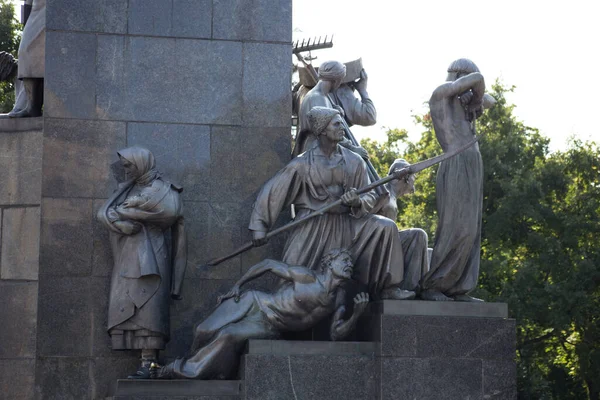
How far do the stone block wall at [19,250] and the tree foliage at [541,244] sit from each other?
659 inches

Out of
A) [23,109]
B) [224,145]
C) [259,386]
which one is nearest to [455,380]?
[259,386]


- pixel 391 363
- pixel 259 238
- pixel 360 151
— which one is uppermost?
pixel 360 151

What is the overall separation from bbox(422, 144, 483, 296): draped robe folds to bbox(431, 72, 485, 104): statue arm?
0.65 m

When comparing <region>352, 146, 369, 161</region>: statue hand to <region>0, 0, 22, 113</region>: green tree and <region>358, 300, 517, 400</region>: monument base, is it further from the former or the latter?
<region>0, 0, 22, 113</region>: green tree

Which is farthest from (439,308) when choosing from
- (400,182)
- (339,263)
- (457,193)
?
(400,182)

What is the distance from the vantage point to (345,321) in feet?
42.6

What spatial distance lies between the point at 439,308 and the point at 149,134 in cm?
361

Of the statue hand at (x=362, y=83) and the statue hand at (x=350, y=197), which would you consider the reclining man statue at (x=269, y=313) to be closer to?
the statue hand at (x=350, y=197)

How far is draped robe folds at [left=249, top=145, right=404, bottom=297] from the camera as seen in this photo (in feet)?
43.8

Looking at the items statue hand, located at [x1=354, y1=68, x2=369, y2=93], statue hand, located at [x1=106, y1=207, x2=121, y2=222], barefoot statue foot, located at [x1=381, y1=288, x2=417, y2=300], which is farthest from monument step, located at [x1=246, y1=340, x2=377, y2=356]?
statue hand, located at [x1=354, y1=68, x2=369, y2=93]

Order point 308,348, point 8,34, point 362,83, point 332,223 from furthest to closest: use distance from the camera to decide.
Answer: point 8,34, point 362,83, point 332,223, point 308,348

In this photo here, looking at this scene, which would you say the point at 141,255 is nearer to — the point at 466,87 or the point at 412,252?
the point at 412,252

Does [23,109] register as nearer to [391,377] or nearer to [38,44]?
[38,44]

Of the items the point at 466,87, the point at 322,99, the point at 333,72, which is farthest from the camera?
the point at 333,72
